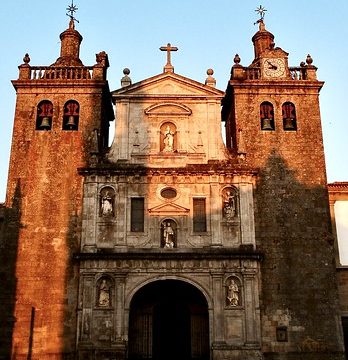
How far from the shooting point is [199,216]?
78.8ft

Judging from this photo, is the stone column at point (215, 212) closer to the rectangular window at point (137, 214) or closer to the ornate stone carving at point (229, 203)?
the ornate stone carving at point (229, 203)

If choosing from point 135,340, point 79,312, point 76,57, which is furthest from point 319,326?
point 76,57

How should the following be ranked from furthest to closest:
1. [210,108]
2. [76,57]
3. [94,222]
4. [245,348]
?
1. [76,57]
2. [210,108]
3. [94,222]
4. [245,348]

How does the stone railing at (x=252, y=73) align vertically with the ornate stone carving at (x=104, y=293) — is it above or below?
above

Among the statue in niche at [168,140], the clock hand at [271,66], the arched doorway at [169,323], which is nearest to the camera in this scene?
the arched doorway at [169,323]

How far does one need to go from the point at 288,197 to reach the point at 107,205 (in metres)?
7.03

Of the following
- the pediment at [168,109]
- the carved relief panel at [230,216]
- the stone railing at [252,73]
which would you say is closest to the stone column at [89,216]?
the pediment at [168,109]

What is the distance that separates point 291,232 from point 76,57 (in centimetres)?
1257

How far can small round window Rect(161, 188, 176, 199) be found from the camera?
24297mm

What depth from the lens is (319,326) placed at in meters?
22.6

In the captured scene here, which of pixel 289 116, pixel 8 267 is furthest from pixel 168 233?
pixel 289 116

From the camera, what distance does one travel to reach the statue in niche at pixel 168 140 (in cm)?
2517

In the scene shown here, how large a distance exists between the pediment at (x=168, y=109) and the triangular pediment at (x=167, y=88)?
0.42 m

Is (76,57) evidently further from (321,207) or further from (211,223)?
(321,207)
